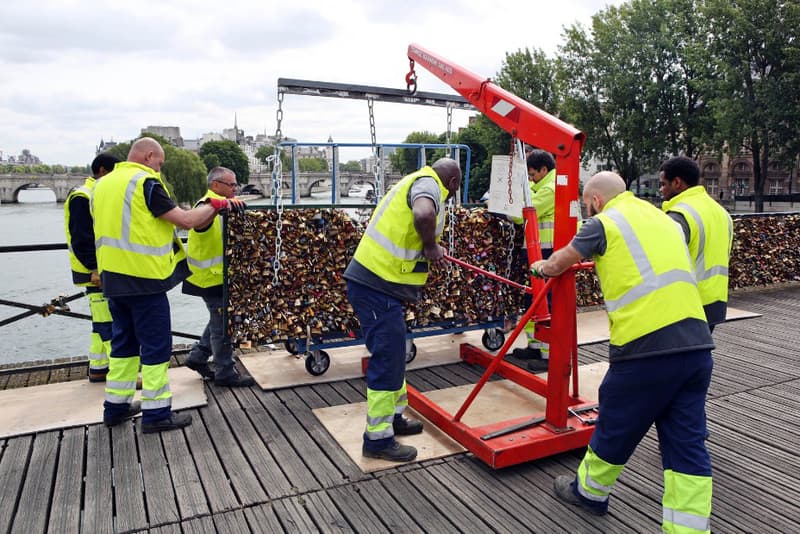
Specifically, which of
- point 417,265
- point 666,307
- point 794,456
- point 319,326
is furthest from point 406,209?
point 794,456

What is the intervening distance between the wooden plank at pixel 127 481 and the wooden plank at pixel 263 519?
546 millimetres

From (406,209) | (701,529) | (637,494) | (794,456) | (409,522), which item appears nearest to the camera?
(701,529)

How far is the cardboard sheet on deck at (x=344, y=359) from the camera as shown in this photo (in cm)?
540

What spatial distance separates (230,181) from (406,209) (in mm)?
2033

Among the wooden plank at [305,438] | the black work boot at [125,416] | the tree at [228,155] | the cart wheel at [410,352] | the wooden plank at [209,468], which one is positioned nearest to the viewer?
the wooden plank at [209,468]

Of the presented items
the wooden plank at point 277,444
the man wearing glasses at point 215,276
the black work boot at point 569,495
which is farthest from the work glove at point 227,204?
the black work boot at point 569,495

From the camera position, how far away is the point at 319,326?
539 cm

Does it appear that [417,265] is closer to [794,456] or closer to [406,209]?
[406,209]

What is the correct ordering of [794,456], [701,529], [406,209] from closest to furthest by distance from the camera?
1. [701,529]
2. [406,209]
3. [794,456]

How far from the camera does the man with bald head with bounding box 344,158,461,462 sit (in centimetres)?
377

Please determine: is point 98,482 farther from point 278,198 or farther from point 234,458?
point 278,198

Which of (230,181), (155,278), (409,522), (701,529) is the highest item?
(230,181)

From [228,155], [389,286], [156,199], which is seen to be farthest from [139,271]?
[228,155]

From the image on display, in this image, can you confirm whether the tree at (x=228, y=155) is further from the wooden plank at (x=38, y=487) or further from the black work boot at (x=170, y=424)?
the wooden plank at (x=38, y=487)
